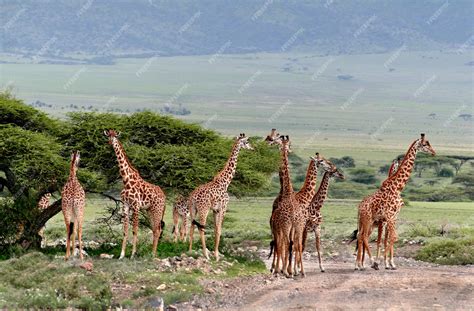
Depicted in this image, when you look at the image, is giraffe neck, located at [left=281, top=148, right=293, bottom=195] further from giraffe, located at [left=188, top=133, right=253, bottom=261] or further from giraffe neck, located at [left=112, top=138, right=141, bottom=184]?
giraffe neck, located at [left=112, top=138, right=141, bottom=184]

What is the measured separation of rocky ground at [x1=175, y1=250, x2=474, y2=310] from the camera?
16844 millimetres

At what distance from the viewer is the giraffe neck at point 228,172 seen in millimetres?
21469

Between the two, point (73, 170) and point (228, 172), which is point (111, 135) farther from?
point (228, 172)

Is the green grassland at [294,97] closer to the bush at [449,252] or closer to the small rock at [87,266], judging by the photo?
the bush at [449,252]

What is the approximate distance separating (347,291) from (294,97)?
134 m

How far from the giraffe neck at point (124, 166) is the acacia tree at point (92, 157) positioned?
1.37m

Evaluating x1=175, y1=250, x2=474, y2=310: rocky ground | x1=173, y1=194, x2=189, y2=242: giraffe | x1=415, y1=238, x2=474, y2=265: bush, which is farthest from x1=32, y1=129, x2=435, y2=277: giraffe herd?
x1=173, y1=194, x2=189, y2=242: giraffe

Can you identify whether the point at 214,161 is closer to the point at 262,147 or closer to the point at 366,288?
the point at 262,147

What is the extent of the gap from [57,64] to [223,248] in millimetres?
178588

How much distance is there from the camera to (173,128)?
24.5m

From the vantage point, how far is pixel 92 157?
75.8 ft

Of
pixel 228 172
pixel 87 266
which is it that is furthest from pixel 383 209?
pixel 87 266

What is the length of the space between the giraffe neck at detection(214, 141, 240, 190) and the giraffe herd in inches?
0.8

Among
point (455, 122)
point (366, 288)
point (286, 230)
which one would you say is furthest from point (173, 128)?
point (455, 122)
